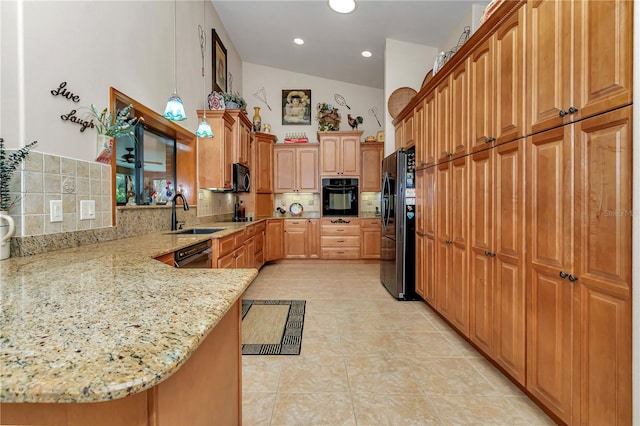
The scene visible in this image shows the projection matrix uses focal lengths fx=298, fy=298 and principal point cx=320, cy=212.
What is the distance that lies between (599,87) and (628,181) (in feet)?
1.29

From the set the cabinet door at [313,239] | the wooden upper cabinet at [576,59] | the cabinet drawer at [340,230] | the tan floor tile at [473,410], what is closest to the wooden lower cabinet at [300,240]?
the cabinet door at [313,239]

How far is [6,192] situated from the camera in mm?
1385

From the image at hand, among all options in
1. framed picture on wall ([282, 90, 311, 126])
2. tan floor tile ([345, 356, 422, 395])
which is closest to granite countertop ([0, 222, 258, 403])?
tan floor tile ([345, 356, 422, 395])

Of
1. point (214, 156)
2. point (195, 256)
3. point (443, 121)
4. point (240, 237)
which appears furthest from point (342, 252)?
point (195, 256)

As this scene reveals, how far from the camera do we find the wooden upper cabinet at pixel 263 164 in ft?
17.9

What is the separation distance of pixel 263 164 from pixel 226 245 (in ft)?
9.59

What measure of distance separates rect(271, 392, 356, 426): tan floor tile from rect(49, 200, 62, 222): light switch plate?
1.57 meters

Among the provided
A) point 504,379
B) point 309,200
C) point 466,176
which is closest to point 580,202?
point 466,176

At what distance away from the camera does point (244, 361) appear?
6.81ft

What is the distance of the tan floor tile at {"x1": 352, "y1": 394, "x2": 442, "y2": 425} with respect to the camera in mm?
1507

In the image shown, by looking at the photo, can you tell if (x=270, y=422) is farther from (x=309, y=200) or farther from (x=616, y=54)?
(x=309, y=200)

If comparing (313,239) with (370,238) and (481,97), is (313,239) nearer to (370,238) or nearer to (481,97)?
(370,238)

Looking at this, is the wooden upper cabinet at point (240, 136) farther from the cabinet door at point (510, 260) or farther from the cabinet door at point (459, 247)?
the cabinet door at point (510, 260)

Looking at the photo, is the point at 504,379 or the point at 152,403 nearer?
the point at 152,403
